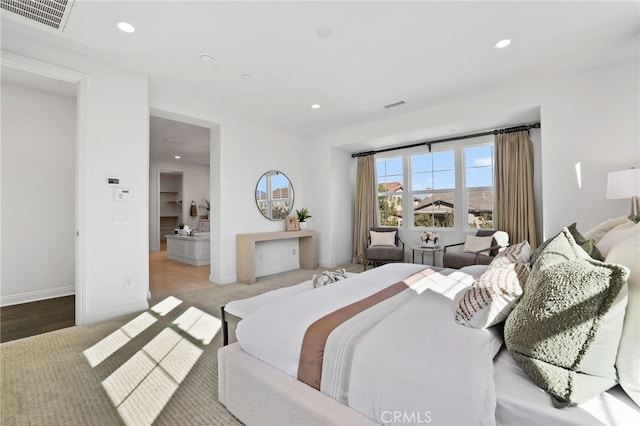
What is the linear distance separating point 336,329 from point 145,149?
10.8 feet

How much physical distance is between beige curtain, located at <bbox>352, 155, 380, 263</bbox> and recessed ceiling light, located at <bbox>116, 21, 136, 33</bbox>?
453 cm

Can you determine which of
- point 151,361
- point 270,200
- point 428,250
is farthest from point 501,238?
point 151,361

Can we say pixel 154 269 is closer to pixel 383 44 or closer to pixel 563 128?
pixel 383 44

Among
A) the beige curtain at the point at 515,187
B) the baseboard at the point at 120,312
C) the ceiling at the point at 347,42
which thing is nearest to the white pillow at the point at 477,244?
the beige curtain at the point at 515,187

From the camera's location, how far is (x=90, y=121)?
2.97 m

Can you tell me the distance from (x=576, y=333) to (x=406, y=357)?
1.74ft

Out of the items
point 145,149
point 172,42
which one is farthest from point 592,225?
point 145,149

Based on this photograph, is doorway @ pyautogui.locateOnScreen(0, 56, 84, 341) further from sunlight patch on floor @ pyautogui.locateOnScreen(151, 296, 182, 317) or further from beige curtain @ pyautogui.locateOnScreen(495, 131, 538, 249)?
beige curtain @ pyautogui.locateOnScreen(495, 131, 538, 249)

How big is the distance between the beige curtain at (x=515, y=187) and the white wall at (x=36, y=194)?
6.37 m

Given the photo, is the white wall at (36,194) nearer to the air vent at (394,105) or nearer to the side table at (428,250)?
the air vent at (394,105)

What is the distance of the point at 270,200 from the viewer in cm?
531

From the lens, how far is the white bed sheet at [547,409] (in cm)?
84

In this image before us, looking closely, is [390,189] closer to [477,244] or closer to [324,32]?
[477,244]

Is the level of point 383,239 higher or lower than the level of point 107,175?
lower
